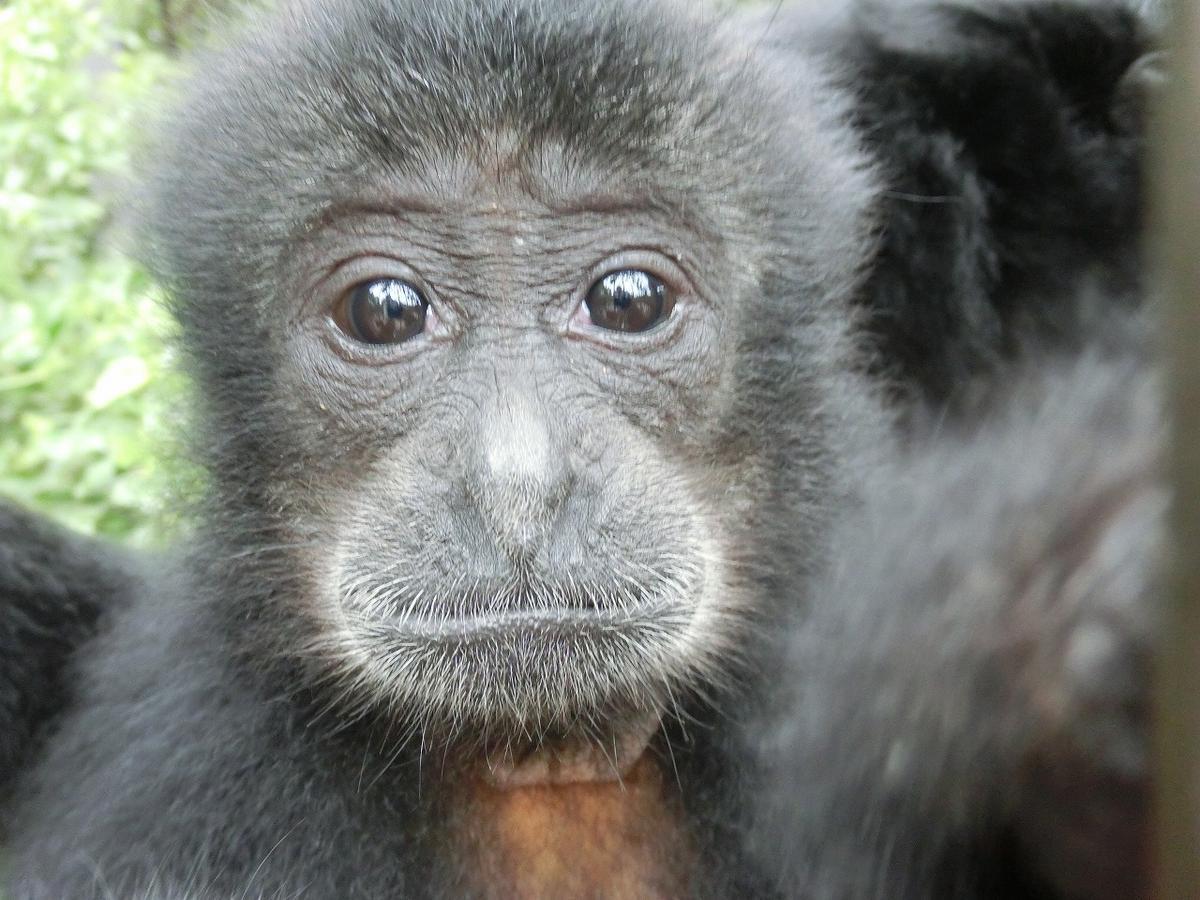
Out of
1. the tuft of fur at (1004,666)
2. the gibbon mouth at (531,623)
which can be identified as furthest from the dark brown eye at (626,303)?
the tuft of fur at (1004,666)

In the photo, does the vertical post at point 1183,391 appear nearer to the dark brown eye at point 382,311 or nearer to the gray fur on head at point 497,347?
the gray fur on head at point 497,347

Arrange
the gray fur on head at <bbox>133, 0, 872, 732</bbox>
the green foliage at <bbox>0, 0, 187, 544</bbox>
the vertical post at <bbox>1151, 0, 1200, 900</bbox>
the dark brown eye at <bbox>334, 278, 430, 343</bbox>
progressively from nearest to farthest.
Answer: the vertical post at <bbox>1151, 0, 1200, 900</bbox>, the gray fur on head at <bbox>133, 0, 872, 732</bbox>, the dark brown eye at <bbox>334, 278, 430, 343</bbox>, the green foliage at <bbox>0, 0, 187, 544</bbox>

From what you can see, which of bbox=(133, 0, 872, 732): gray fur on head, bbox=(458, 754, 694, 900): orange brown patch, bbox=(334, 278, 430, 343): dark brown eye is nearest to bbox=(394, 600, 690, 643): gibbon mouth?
bbox=(133, 0, 872, 732): gray fur on head

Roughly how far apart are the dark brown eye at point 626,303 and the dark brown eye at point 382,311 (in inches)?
16.2

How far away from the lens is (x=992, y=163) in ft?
15.0

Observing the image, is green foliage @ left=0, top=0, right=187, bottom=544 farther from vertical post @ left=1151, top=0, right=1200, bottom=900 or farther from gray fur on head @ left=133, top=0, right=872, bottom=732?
vertical post @ left=1151, top=0, right=1200, bottom=900

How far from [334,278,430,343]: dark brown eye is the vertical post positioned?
2.33m

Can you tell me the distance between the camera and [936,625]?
1.89 metres

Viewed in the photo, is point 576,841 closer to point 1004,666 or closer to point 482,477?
point 482,477


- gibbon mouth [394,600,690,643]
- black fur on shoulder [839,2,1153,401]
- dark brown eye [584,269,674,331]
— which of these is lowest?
gibbon mouth [394,600,690,643]

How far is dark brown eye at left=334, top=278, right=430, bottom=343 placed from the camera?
10.3 feet

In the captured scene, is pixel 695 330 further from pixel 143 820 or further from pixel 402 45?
pixel 143 820

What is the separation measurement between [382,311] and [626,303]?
1.92 feet

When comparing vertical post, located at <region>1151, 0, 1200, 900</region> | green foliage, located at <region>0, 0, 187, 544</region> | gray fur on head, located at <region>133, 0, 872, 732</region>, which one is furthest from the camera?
green foliage, located at <region>0, 0, 187, 544</region>
